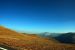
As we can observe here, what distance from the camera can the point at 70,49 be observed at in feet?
112

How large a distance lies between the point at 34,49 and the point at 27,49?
3.78 ft

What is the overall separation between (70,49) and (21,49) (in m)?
8.32

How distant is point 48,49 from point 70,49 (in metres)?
3.76

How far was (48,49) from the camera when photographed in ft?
111

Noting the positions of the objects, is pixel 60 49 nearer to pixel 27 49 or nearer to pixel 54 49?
pixel 54 49

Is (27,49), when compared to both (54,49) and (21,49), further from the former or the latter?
(54,49)

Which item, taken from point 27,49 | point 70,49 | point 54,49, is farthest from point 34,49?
point 70,49

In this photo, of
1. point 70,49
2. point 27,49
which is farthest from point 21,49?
point 70,49

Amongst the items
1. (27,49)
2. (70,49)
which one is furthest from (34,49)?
(70,49)

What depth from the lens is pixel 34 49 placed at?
108ft

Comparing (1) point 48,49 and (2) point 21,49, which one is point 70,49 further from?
(2) point 21,49

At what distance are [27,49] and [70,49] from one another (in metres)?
7.32

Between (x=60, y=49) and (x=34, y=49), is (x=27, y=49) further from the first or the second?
(x=60, y=49)

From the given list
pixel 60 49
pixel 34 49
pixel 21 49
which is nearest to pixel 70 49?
pixel 60 49
